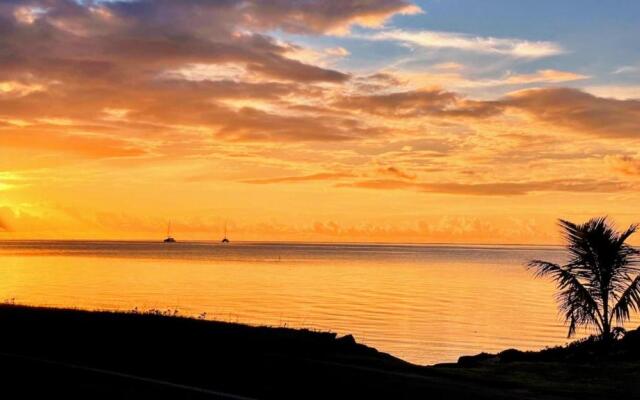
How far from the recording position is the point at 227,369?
12.8 meters

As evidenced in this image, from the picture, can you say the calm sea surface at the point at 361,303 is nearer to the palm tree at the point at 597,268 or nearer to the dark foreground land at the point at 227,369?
the palm tree at the point at 597,268

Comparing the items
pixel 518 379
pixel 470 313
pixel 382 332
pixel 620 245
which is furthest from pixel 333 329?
pixel 518 379

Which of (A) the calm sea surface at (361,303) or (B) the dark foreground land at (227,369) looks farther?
(A) the calm sea surface at (361,303)

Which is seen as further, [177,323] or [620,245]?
[620,245]

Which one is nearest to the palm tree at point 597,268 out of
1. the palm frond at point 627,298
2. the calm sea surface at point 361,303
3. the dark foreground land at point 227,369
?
the palm frond at point 627,298

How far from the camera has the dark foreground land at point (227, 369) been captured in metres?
11.1

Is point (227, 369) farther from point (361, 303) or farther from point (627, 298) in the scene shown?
point (361, 303)

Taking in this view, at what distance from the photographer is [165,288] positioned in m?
74.1

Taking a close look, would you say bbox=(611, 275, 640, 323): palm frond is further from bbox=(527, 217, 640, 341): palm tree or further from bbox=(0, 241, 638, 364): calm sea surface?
bbox=(0, 241, 638, 364): calm sea surface

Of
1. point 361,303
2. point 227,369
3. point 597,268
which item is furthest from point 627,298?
point 361,303

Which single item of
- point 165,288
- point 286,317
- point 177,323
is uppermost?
point 165,288

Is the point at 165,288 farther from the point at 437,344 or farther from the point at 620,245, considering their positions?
the point at 620,245

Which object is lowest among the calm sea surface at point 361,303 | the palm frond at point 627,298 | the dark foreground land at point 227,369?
the dark foreground land at point 227,369

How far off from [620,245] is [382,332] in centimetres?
2094
